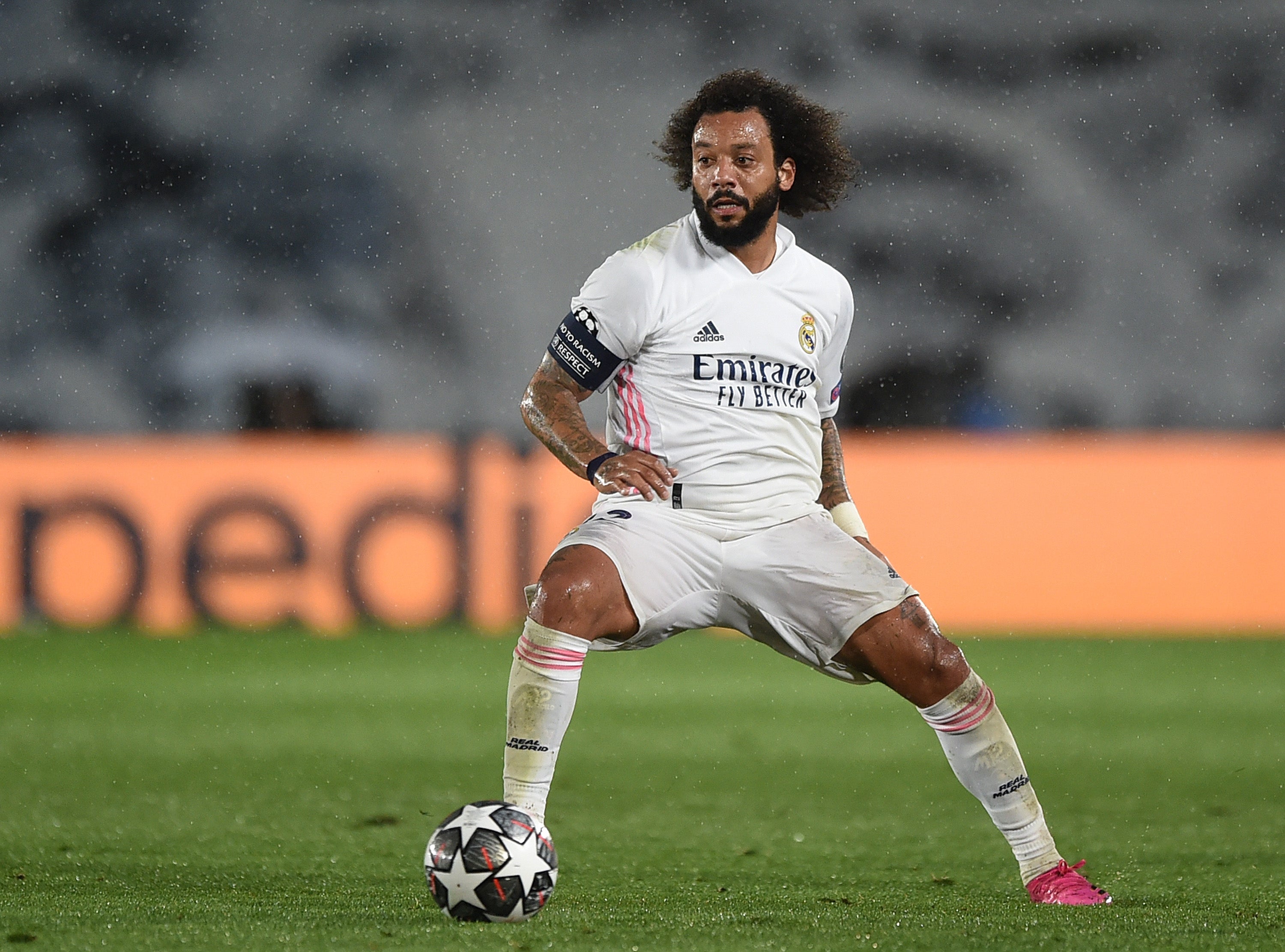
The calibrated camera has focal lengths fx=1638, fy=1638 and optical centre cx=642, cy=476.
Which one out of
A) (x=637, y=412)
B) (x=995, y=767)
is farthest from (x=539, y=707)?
(x=995, y=767)

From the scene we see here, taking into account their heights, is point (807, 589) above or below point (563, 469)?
above

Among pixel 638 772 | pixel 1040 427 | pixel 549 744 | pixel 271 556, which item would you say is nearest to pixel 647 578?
pixel 549 744

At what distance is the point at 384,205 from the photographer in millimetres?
15438

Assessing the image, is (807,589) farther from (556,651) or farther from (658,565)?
(556,651)

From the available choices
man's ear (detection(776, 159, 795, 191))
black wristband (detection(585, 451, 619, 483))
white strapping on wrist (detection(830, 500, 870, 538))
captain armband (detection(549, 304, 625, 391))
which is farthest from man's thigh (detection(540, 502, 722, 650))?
man's ear (detection(776, 159, 795, 191))

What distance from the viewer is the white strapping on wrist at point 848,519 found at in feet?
13.0

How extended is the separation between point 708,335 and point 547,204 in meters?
12.2

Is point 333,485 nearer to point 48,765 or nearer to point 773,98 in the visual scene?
point 48,765

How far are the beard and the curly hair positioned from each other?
13cm

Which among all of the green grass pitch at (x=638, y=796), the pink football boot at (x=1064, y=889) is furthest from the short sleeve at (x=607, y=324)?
the pink football boot at (x=1064, y=889)

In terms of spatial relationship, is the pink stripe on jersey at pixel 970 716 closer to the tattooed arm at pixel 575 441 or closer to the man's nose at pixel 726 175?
the tattooed arm at pixel 575 441

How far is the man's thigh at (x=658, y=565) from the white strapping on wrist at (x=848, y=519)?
47 cm

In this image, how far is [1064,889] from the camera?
11.3 ft

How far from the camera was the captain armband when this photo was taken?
12.1 ft
